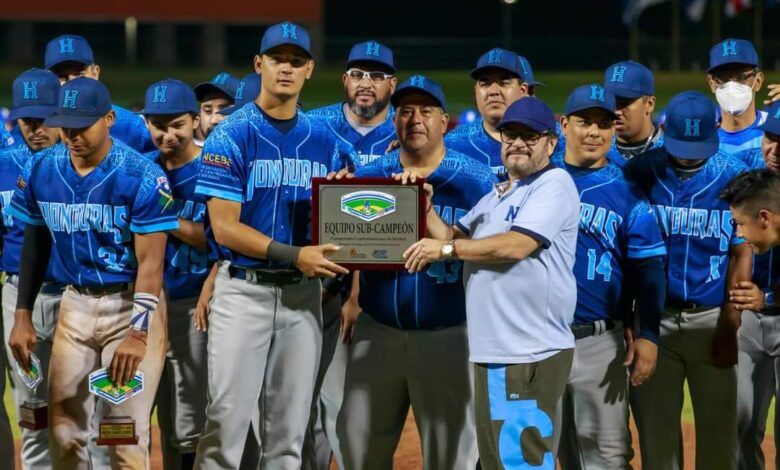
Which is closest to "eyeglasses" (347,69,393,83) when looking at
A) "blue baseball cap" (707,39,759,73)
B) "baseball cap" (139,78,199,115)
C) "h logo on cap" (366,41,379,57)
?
"h logo on cap" (366,41,379,57)

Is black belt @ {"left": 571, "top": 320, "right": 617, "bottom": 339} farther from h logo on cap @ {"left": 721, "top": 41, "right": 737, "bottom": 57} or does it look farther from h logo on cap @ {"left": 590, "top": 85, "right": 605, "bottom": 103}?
h logo on cap @ {"left": 721, "top": 41, "right": 737, "bottom": 57}

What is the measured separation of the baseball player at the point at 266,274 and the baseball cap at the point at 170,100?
0.70 meters

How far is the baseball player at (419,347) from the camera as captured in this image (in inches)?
207

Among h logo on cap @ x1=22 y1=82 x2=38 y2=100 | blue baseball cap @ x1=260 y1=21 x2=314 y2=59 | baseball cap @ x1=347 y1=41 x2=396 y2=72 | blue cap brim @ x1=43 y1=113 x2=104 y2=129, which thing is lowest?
blue cap brim @ x1=43 y1=113 x2=104 y2=129

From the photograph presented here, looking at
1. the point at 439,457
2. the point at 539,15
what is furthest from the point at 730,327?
the point at 539,15

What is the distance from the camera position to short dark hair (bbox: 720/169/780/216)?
4.95 m

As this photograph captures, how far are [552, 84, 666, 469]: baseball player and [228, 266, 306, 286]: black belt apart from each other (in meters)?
1.27

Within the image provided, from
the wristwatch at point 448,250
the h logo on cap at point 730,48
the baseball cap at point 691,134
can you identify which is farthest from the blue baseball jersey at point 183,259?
the h logo on cap at point 730,48

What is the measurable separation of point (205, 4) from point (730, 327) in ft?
84.7

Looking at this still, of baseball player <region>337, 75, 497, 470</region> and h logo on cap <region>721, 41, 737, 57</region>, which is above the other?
h logo on cap <region>721, 41, 737, 57</region>

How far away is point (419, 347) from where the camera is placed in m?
5.25

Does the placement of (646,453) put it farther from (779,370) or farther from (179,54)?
(179,54)

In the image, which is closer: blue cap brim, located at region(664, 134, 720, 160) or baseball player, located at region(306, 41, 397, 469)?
blue cap brim, located at region(664, 134, 720, 160)

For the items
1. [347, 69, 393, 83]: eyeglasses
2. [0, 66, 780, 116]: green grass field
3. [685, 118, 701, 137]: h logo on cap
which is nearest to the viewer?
[685, 118, 701, 137]: h logo on cap
